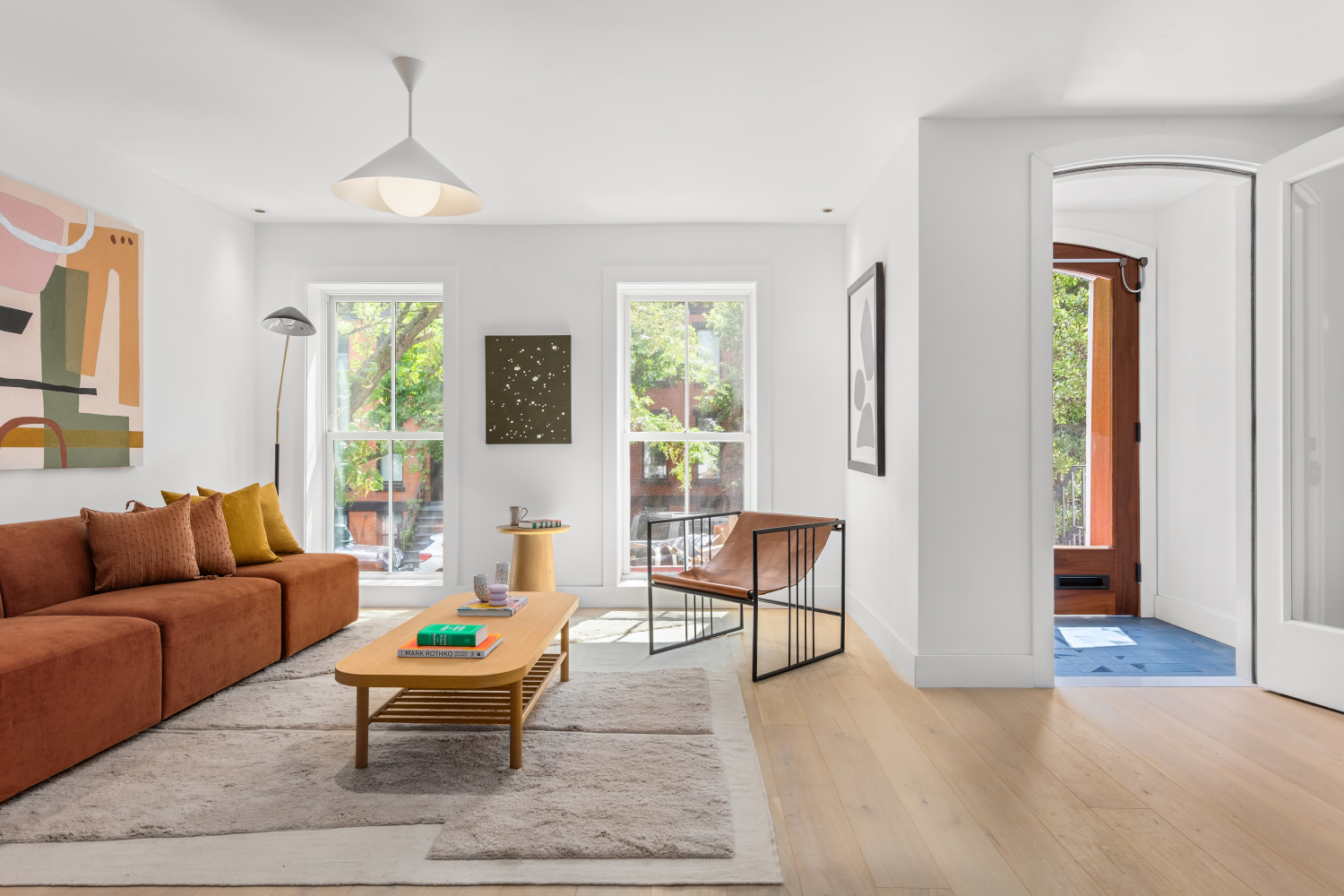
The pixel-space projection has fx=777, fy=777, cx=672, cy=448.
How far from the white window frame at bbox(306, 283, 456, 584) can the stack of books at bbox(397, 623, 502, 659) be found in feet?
9.23

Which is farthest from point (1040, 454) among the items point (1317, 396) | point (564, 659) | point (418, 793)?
point (418, 793)

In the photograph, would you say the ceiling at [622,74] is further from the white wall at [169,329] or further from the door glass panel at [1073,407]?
the door glass panel at [1073,407]

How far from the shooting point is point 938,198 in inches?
137

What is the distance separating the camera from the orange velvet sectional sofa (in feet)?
7.68

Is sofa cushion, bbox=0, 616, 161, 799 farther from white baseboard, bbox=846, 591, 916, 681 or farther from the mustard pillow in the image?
white baseboard, bbox=846, 591, 916, 681

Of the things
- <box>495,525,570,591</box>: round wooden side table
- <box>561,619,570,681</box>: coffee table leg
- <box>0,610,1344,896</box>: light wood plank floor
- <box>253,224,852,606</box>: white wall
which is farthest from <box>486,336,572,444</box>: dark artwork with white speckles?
<box>0,610,1344,896</box>: light wood plank floor

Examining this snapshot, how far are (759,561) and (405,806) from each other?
2330 millimetres

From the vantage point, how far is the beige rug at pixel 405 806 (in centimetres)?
193

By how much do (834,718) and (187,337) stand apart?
13.3ft

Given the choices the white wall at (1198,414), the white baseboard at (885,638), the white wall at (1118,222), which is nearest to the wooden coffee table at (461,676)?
the white baseboard at (885,638)

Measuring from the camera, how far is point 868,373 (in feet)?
14.3

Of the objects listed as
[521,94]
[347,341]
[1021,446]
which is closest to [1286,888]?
[1021,446]

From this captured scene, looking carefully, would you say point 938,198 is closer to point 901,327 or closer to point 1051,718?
point 901,327

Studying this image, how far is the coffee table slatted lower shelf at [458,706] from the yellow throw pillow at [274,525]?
1.72 meters
